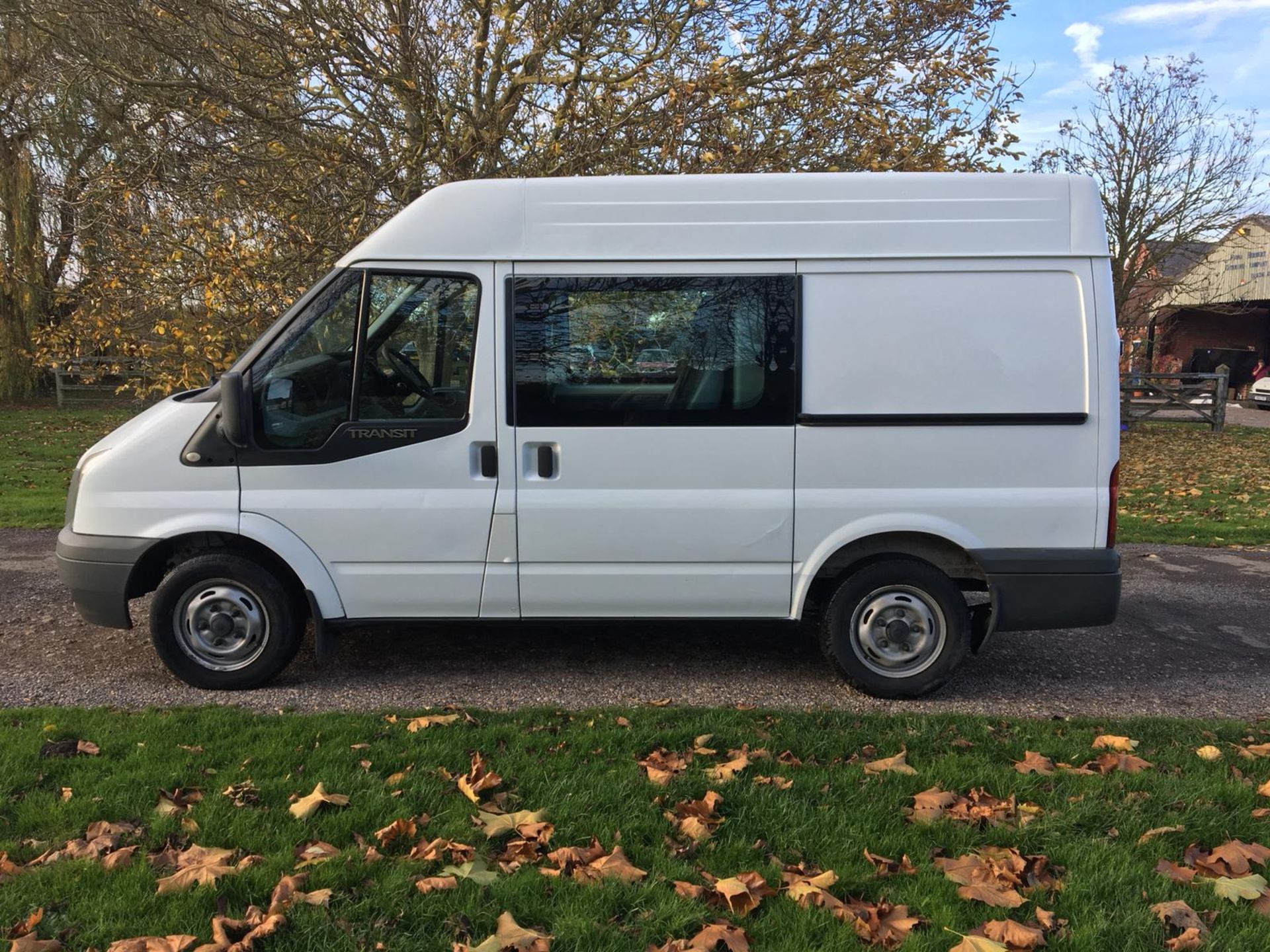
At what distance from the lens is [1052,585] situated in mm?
4551

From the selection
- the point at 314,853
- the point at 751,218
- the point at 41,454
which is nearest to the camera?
the point at 314,853

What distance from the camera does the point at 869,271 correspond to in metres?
4.48

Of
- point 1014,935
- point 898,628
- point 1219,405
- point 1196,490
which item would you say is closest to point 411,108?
point 898,628

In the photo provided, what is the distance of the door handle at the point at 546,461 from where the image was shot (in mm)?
4527

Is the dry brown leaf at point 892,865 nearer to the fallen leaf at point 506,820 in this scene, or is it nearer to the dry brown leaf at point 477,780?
the fallen leaf at point 506,820

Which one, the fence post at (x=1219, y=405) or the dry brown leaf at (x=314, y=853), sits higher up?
the fence post at (x=1219, y=405)

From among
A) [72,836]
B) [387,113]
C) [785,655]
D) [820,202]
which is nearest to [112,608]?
[72,836]

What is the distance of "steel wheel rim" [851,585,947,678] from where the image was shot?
4.69 m

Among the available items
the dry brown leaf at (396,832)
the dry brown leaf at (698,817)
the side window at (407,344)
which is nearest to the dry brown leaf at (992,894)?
the dry brown leaf at (698,817)

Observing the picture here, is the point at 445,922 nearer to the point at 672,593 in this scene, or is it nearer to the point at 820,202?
the point at 672,593

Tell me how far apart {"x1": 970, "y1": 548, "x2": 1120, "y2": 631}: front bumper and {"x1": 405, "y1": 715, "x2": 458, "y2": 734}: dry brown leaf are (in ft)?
8.90

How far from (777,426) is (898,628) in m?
1.26

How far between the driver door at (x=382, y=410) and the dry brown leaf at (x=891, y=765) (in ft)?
7.04

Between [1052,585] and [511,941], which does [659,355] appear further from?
[511,941]
